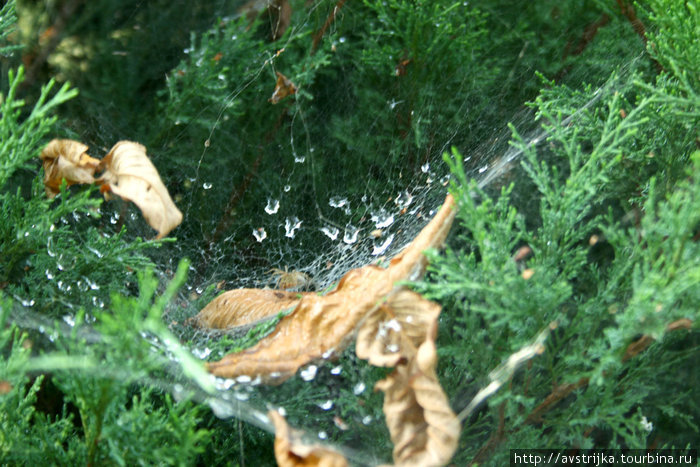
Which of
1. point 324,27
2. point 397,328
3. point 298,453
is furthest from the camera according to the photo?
point 324,27

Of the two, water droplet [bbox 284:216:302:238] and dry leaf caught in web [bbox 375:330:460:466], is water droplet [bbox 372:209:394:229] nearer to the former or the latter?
water droplet [bbox 284:216:302:238]

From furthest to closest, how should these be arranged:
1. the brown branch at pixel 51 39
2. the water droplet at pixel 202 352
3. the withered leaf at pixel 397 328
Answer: the brown branch at pixel 51 39
the water droplet at pixel 202 352
the withered leaf at pixel 397 328

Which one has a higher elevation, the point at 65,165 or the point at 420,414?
the point at 65,165

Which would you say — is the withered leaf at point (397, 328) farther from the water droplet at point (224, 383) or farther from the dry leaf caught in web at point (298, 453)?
the water droplet at point (224, 383)

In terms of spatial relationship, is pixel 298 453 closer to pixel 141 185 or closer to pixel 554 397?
pixel 554 397

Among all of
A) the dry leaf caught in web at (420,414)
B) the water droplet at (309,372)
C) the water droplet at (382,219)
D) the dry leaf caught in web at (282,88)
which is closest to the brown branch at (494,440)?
the dry leaf caught in web at (420,414)

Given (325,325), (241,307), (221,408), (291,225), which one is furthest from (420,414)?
(291,225)
